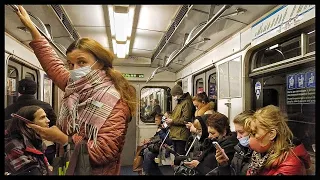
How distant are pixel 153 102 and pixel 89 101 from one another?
1.24 ft

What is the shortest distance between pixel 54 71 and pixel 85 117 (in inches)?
11.8

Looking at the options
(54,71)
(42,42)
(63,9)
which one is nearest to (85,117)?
(54,71)

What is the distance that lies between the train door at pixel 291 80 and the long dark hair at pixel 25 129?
124 centimetres

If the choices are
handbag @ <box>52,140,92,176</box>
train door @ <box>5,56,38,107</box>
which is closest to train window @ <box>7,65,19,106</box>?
train door @ <box>5,56,38,107</box>

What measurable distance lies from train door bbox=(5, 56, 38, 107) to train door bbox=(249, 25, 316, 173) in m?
1.27

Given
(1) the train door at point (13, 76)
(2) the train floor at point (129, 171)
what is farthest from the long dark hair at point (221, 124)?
(1) the train door at point (13, 76)

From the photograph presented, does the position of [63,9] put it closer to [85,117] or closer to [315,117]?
[85,117]

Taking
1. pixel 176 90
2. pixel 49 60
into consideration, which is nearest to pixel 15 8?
pixel 49 60

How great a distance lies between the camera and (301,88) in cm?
163

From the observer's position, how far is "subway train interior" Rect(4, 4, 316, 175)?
4.92ft

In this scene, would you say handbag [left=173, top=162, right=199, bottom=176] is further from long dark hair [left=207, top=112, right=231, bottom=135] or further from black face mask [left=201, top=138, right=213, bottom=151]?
long dark hair [left=207, top=112, right=231, bottom=135]

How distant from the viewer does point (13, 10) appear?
1.46 m

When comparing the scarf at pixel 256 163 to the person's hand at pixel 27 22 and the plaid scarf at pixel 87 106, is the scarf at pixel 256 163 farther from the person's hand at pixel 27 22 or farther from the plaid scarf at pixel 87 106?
the person's hand at pixel 27 22

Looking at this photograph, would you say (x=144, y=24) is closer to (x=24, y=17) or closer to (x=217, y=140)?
(x=24, y=17)
